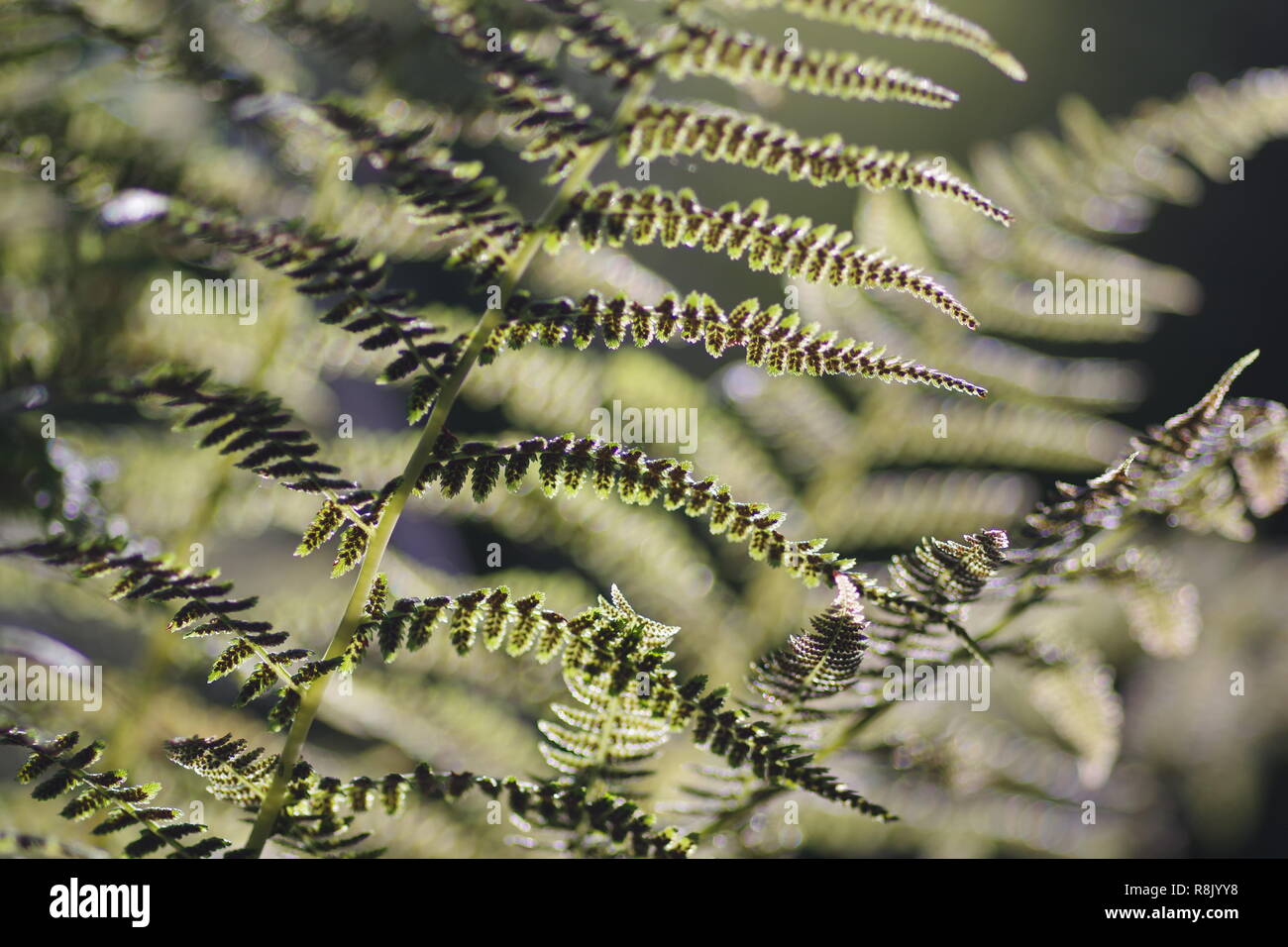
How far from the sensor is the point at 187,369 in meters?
0.52

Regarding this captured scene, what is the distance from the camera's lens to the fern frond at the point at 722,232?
1.56 ft

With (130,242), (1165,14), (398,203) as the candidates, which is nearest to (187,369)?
(398,203)

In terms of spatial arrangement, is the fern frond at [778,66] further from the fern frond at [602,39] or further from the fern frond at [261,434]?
the fern frond at [261,434]

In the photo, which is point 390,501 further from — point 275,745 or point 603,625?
point 275,745

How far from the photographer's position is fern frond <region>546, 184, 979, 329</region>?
476 mm

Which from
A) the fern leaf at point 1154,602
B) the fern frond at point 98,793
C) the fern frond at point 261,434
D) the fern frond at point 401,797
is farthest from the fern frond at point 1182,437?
the fern frond at point 98,793

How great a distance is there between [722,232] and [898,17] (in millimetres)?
153

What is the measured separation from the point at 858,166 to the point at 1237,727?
1.65 meters

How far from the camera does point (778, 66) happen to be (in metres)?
0.47

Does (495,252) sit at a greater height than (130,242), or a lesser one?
lesser

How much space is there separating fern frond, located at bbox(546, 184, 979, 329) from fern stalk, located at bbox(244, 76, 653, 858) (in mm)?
13

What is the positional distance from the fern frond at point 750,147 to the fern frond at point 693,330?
0.26ft

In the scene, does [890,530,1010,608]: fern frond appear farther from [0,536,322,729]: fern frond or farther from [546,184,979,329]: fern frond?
[0,536,322,729]: fern frond

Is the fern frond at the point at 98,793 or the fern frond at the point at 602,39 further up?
the fern frond at the point at 602,39
